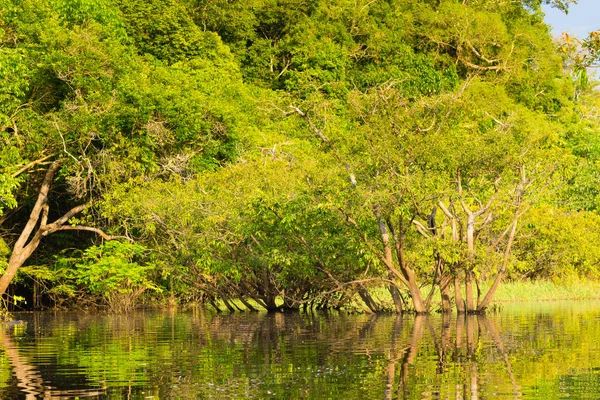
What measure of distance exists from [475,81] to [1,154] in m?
34.3

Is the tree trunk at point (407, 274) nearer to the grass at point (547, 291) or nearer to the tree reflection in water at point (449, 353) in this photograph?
the tree reflection in water at point (449, 353)

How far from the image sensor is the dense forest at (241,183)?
94.8 feet

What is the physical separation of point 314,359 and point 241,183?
16390mm

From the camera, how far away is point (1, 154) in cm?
3469

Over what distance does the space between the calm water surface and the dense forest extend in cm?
272

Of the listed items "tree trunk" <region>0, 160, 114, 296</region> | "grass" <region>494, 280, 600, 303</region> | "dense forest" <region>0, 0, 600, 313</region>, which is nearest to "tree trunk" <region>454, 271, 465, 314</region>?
"dense forest" <region>0, 0, 600, 313</region>

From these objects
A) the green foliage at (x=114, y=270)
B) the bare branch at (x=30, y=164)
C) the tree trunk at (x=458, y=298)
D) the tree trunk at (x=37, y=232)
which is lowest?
the tree trunk at (x=458, y=298)

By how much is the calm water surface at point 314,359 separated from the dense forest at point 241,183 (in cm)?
272

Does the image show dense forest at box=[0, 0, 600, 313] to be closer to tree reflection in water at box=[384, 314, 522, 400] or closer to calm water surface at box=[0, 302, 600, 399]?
calm water surface at box=[0, 302, 600, 399]

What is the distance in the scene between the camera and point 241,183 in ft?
110

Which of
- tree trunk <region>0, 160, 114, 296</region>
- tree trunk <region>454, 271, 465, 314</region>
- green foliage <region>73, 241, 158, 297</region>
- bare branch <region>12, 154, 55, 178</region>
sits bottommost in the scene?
tree trunk <region>454, 271, 465, 314</region>

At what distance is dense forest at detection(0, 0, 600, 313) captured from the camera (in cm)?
2891

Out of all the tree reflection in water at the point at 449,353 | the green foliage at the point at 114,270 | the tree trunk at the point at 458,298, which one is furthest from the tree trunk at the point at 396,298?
the green foliage at the point at 114,270

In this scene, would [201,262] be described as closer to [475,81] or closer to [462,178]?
[462,178]
